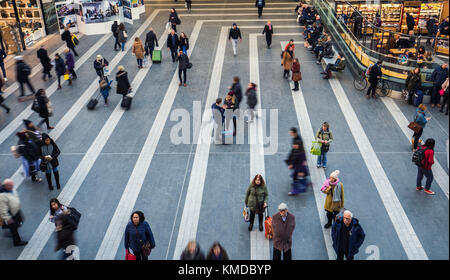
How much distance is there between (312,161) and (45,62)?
37.7 ft

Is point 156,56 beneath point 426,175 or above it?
above

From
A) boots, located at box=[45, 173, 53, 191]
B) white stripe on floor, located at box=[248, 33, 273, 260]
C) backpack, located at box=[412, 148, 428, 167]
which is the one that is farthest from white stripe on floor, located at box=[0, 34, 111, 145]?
backpack, located at box=[412, 148, 428, 167]

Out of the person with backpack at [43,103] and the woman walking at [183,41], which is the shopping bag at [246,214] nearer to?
the person with backpack at [43,103]

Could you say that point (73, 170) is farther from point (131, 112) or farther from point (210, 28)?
point (210, 28)

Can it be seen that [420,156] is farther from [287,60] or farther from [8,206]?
[8,206]

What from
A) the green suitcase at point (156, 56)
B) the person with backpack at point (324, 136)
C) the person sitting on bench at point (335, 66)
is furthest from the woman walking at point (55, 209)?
the person sitting on bench at point (335, 66)

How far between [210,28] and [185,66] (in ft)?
28.9

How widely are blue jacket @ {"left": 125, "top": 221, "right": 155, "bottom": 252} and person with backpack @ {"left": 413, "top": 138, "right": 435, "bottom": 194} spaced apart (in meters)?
6.19

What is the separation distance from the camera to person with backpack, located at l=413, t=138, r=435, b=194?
9.27m

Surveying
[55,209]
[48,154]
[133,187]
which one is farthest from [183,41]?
[55,209]

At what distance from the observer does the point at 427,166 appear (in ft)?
31.1

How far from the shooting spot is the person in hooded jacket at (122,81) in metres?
14.4

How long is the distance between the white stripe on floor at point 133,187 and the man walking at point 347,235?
4.36 meters

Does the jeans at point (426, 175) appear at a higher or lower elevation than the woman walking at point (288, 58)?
lower
